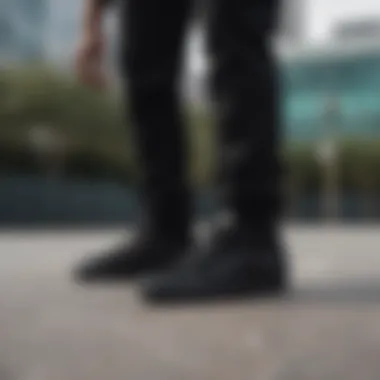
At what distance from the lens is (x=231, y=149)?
4.04ft

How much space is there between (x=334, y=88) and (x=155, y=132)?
17.8 metres

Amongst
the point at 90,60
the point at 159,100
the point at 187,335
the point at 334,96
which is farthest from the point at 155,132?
the point at 334,96

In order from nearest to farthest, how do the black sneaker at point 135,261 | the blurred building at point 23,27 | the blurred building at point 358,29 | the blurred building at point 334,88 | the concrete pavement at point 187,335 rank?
the concrete pavement at point 187,335, the black sneaker at point 135,261, the blurred building at point 23,27, the blurred building at point 334,88, the blurred building at point 358,29

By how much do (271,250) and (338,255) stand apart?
0.82m

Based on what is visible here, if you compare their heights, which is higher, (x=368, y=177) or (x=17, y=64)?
(x=17, y=64)

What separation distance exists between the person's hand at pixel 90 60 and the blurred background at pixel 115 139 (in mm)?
6637

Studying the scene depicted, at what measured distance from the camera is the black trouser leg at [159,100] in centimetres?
144

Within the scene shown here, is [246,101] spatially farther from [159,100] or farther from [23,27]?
[23,27]

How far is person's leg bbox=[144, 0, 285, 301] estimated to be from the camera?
120 cm

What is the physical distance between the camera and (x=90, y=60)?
1518 mm

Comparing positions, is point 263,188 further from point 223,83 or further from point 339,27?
point 339,27

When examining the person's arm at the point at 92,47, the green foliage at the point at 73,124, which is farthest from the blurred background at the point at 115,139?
the person's arm at the point at 92,47

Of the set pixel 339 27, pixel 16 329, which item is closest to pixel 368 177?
pixel 339 27

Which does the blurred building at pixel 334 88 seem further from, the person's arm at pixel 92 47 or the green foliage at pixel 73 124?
the person's arm at pixel 92 47
